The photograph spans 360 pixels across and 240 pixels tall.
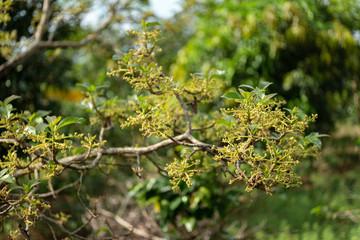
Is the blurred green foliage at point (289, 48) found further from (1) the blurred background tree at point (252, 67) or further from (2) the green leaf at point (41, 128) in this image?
(2) the green leaf at point (41, 128)

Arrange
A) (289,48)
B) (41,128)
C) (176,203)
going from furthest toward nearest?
(289,48) → (176,203) → (41,128)

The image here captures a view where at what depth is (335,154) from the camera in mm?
3555

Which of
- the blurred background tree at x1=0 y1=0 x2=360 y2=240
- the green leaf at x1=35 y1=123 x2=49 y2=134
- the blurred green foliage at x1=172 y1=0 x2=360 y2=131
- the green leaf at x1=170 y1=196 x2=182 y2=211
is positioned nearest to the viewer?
the green leaf at x1=35 y1=123 x2=49 y2=134

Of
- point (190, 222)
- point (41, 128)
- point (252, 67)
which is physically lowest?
point (190, 222)

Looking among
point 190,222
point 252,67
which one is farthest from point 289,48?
point 190,222

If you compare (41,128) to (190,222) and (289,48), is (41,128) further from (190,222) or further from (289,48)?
(289,48)

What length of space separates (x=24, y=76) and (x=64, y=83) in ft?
1.44

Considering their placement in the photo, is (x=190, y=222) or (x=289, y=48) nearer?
(x=190, y=222)

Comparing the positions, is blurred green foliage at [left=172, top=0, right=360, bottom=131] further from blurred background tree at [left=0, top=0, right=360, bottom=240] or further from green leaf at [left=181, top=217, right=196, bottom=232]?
green leaf at [left=181, top=217, right=196, bottom=232]

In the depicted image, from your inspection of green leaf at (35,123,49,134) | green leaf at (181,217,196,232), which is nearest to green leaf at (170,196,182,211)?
green leaf at (181,217,196,232)

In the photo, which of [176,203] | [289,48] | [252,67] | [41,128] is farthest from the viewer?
[289,48]

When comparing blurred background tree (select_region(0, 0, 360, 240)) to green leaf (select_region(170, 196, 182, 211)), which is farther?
blurred background tree (select_region(0, 0, 360, 240))

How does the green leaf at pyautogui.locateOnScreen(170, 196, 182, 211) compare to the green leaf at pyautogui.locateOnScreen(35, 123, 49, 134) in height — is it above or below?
below

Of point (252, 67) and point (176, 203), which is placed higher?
point (252, 67)
